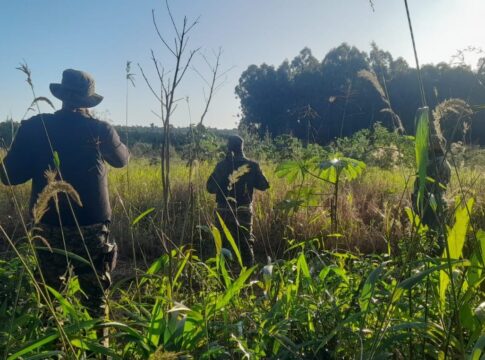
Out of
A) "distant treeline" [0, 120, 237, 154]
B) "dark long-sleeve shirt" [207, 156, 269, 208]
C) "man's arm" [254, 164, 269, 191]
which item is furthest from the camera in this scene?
"man's arm" [254, 164, 269, 191]

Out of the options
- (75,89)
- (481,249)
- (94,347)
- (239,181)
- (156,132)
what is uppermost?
(75,89)

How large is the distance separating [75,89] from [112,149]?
467 millimetres

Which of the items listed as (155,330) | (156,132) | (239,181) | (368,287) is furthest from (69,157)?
(156,132)

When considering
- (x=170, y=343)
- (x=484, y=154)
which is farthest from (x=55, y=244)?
(x=484, y=154)

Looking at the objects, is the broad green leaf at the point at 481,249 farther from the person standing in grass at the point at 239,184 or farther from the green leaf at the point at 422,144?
the person standing in grass at the point at 239,184

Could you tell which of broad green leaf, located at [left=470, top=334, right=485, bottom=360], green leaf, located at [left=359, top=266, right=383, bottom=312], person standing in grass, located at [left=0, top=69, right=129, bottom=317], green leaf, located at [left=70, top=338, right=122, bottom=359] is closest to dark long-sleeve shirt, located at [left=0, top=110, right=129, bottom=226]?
person standing in grass, located at [left=0, top=69, right=129, bottom=317]

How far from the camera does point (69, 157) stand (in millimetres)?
2941

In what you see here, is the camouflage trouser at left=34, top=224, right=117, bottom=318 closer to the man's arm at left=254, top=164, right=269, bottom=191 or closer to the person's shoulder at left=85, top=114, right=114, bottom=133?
the person's shoulder at left=85, top=114, right=114, bottom=133

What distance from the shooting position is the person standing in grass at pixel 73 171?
2.83 m

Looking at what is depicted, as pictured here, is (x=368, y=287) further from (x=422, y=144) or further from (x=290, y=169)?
(x=290, y=169)

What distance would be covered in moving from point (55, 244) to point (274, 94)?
109 feet

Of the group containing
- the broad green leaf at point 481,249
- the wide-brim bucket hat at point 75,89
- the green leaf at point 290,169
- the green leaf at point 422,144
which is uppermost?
the wide-brim bucket hat at point 75,89

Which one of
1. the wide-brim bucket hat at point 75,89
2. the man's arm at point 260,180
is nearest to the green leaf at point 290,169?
the wide-brim bucket hat at point 75,89

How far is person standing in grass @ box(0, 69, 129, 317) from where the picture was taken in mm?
2834
